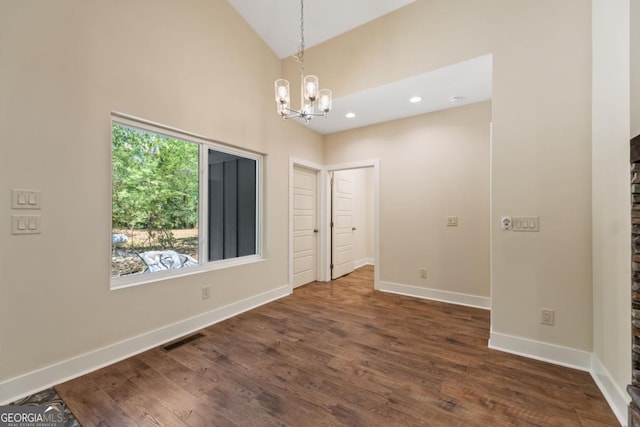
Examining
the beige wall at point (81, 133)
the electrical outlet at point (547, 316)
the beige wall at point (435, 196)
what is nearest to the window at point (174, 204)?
the beige wall at point (81, 133)

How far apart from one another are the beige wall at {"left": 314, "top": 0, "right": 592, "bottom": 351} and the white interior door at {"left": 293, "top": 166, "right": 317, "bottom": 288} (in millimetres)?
2659

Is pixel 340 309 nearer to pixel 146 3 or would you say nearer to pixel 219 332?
pixel 219 332

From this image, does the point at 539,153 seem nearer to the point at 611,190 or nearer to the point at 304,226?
the point at 611,190

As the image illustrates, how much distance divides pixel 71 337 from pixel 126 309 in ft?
1.20

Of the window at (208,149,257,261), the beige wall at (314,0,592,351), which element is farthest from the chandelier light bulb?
the window at (208,149,257,261)

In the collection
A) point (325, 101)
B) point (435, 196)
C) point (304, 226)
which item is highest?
point (325, 101)

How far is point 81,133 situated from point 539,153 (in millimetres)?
3803

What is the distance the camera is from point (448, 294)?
3.58 m

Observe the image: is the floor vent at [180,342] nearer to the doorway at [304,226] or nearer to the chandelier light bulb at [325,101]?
the doorway at [304,226]

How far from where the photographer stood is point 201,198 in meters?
2.93

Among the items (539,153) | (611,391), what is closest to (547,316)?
(611,391)

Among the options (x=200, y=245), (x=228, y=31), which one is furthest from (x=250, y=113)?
(x=200, y=245)

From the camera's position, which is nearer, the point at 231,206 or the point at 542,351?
the point at 542,351

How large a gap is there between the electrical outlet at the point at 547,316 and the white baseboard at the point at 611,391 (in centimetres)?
32
